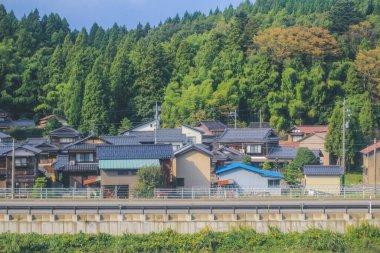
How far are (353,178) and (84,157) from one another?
1696 cm

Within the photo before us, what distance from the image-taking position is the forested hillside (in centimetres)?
5750

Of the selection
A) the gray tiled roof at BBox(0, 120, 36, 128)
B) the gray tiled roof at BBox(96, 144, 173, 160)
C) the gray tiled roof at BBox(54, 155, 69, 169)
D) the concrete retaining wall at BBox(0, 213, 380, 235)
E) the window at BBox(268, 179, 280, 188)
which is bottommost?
the concrete retaining wall at BBox(0, 213, 380, 235)

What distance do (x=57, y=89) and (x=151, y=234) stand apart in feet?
126

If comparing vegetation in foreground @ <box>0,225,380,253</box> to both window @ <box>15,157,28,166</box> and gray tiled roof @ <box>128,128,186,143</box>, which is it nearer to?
window @ <box>15,157,28,166</box>

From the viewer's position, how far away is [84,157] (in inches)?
1604

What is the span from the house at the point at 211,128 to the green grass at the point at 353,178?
11773mm

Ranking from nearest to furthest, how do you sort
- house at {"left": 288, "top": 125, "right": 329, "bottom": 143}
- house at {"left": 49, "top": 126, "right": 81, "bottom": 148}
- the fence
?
the fence → house at {"left": 49, "top": 126, "right": 81, "bottom": 148} → house at {"left": 288, "top": 125, "right": 329, "bottom": 143}

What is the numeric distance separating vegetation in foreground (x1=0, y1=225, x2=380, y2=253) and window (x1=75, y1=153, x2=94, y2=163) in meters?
13.3

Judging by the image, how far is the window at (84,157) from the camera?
133 ft

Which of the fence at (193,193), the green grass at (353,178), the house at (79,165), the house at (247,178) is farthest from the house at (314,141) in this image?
the house at (79,165)

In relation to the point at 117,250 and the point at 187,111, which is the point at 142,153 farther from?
the point at 187,111

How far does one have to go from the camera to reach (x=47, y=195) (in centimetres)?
3562

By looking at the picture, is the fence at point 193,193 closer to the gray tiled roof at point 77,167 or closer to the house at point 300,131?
the gray tiled roof at point 77,167

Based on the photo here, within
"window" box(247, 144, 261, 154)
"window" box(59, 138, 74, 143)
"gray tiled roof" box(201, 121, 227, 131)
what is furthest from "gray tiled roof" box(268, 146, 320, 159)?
"window" box(59, 138, 74, 143)
